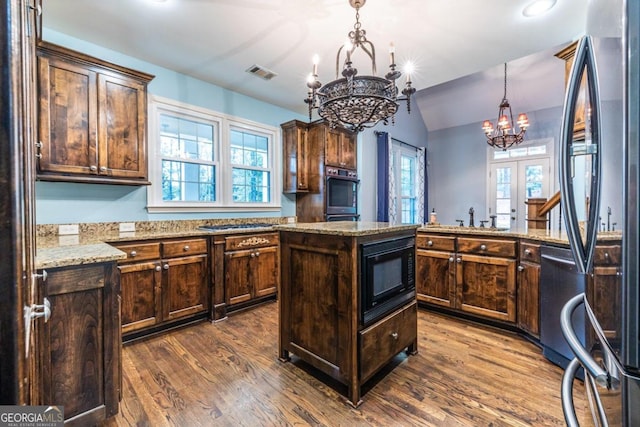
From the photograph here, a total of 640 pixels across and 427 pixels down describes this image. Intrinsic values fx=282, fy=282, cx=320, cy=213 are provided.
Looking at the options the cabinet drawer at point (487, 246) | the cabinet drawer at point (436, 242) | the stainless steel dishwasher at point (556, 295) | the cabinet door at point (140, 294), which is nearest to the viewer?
the stainless steel dishwasher at point (556, 295)

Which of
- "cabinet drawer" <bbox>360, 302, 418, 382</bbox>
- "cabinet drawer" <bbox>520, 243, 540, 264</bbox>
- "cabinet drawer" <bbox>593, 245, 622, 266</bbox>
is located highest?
"cabinet drawer" <bbox>593, 245, 622, 266</bbox>

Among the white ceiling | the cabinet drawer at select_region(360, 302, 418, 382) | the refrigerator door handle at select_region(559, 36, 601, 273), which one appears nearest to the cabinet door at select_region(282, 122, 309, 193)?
the white ceiling

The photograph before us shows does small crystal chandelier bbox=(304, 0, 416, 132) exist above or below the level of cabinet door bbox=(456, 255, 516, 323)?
above

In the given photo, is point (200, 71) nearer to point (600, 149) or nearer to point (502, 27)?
point (502, 27)

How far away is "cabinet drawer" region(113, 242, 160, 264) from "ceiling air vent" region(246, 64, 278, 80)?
215 centimetres

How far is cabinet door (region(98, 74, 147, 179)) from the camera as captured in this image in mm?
2535

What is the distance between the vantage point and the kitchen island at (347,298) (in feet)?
5.65

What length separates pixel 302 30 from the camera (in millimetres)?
2553

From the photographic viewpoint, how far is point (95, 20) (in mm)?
2400

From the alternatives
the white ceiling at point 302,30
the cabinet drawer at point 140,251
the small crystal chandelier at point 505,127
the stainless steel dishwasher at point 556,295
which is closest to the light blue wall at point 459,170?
the small crystal chandelier at point 505,127

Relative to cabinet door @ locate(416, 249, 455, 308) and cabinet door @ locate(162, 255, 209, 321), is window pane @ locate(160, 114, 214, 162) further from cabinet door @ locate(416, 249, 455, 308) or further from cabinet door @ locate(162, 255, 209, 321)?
cabinet door @ locate(416, 249, 455, 308)

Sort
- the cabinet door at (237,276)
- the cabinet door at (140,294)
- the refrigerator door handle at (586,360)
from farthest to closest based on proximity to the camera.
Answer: the cabinet door at (237,276) → the cabinet door at (140,294) → the refrigerator door handle at (586,360)

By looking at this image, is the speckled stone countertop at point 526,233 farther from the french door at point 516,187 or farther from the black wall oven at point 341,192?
the french door at point 516,187

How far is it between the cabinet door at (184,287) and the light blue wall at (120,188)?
2.57 ft
